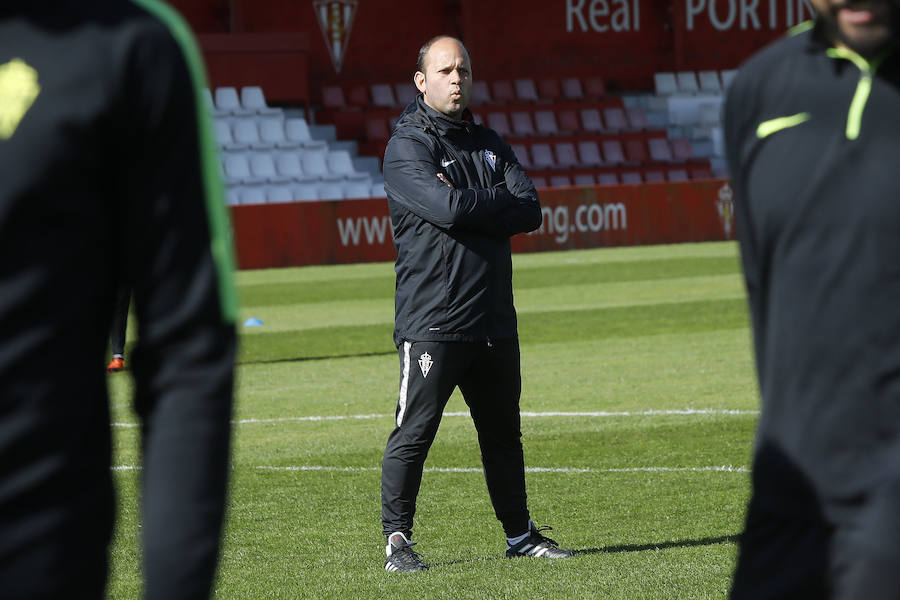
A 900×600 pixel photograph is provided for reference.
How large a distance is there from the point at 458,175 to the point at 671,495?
7.54 feet

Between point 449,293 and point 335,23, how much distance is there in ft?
107

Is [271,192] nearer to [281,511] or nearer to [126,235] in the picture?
[281,511]

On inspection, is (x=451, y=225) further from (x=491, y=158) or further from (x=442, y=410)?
(x=442, y=410)

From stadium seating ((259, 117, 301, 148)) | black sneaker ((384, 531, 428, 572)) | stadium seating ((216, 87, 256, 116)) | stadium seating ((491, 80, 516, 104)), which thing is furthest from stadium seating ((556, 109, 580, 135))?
black sneaker ((384, 531, 428, 572))

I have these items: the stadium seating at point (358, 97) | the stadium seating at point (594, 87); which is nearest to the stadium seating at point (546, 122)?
the stadium seating at point (594, 87)

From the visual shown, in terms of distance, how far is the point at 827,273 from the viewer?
2.68 meters

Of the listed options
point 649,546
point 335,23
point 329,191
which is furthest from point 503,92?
point 649,546

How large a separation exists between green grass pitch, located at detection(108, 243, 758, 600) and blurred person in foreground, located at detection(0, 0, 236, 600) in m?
3.86

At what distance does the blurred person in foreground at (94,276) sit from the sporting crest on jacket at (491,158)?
441 centimetres

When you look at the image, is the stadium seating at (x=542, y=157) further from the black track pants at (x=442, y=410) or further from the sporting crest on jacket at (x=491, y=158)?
the black track pants at (x=442, y=410)

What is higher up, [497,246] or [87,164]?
[87,164]

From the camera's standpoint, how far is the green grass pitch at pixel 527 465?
20.4ft

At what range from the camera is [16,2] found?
→ 2.13 metres

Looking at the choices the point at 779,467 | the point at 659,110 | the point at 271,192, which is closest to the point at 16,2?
the point at 779,467
